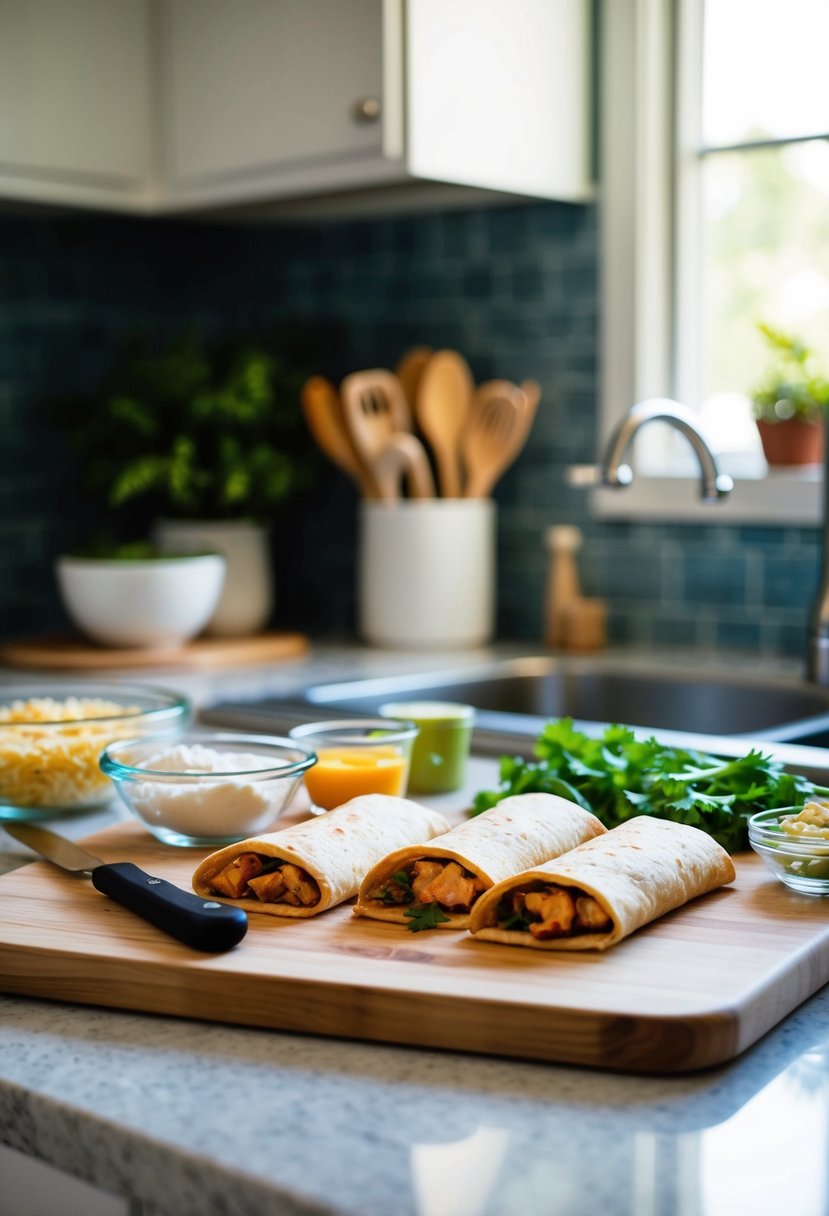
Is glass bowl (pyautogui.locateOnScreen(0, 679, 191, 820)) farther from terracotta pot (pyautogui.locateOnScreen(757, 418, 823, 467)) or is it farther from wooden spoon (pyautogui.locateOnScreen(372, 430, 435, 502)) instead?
terracotta pot (pyautogui.locateOnScreen(757, 418, 823, 467))

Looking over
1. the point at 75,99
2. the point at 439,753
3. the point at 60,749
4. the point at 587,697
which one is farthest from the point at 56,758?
the point at 75,99

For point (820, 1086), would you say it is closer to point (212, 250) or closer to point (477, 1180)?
point (477, 1180)

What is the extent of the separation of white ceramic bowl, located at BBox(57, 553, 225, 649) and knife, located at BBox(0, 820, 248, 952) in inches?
41.3

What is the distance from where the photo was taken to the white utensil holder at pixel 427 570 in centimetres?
235

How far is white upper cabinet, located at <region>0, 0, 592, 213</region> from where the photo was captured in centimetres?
205

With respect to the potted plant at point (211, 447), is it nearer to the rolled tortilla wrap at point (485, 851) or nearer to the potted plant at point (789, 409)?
the potted plant at point (789, 409)

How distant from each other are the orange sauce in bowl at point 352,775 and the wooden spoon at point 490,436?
1.02 metres

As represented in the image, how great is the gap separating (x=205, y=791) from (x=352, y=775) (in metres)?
0.18

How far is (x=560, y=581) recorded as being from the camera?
238 cm

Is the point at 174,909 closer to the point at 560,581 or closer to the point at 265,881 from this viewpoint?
the point at 265,881

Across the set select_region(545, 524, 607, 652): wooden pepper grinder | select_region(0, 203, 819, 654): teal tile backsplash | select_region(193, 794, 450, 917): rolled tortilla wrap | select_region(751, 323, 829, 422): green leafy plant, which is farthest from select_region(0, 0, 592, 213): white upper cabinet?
select_region(193, 794, 450, 917): rolled tortilla wrap

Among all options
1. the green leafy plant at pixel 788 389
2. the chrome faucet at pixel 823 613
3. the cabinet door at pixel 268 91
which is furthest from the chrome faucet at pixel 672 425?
the cabinet door at pixel 268 91

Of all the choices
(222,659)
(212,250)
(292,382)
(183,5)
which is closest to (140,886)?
(222,659)

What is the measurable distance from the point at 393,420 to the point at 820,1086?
165cm
